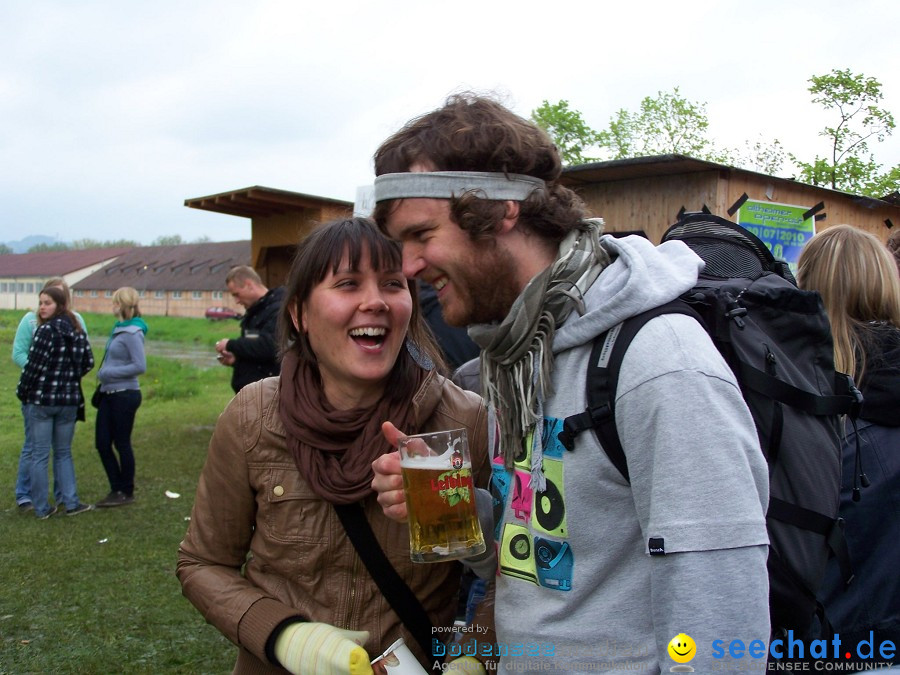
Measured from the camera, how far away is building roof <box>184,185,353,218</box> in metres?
9.27

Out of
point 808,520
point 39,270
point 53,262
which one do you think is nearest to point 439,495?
point 808,520

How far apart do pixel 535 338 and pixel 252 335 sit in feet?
19.2

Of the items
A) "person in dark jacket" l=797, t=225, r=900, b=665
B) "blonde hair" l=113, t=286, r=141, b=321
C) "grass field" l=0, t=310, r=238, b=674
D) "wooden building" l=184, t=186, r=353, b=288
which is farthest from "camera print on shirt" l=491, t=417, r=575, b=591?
"wooden building" l=184, t=186, r=353, b=288

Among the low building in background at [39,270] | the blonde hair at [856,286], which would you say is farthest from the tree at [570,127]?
the low building in background at [39,270]

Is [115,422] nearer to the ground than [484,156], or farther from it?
nearer to the ground

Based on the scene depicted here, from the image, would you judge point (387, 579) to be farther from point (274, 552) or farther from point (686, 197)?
point (686, 197)

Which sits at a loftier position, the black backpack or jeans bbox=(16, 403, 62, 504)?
the black backpack

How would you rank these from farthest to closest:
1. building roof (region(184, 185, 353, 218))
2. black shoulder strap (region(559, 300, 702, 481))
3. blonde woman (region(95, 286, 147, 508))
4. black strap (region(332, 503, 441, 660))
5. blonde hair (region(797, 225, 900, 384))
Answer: building roof (region(184, 185, 353, 218)), blonde woman (region(95, 286, 147, 508)), blonde hair (region(797, 225, 900, 384)), black strap (region(332, 503, 441, 660)), black shoulder strap (region(559, 300, 702, 481))

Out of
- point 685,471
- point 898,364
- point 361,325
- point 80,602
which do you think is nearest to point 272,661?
point 361,325

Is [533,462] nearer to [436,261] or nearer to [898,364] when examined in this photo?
[436,261]

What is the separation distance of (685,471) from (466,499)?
0.64 metres

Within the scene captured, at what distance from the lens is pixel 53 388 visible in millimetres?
7180

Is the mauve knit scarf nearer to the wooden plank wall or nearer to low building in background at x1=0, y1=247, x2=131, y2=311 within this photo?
the wooden plank wall

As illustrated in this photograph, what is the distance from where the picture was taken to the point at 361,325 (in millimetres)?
2182
